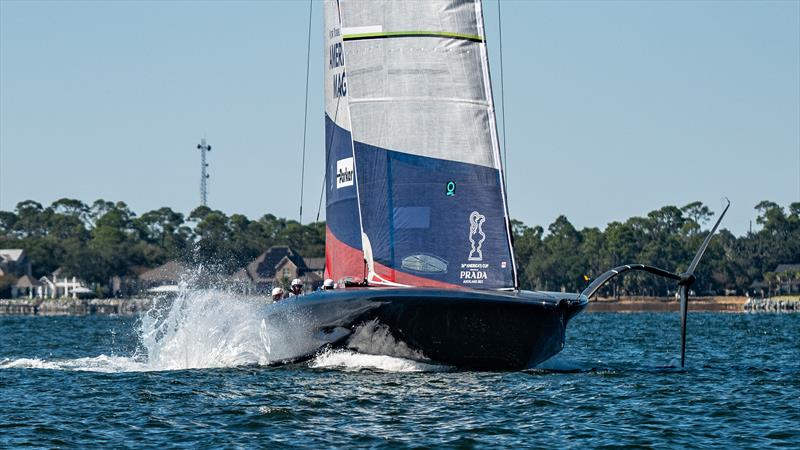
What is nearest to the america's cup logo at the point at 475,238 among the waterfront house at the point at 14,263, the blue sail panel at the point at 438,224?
the blue sail panel at the point at 438,224

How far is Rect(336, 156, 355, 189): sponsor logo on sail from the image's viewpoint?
1115 inches

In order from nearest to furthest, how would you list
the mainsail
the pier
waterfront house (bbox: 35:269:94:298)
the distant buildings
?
the mainsail, the distant buildings, the pier, waterfront house (bbox: 35:269:94:298)

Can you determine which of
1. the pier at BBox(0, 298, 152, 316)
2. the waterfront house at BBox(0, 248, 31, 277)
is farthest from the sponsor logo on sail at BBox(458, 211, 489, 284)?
the waterfront house at BBox(0, 248, 31, 277)

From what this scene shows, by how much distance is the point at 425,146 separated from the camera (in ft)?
82.7

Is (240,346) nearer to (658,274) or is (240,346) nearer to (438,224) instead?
(438,224)

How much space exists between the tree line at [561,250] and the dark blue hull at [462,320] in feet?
434

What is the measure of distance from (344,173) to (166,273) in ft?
446

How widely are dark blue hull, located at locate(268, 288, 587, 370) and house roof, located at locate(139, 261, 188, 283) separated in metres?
134

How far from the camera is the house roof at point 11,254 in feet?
566

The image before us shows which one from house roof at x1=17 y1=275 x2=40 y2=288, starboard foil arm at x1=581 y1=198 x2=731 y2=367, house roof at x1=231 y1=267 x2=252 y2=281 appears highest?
house roof at x1=231 y1=267 x2=252 y2=281

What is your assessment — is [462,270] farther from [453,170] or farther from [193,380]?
[193,380]

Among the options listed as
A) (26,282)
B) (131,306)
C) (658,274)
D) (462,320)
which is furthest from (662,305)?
(462,320)

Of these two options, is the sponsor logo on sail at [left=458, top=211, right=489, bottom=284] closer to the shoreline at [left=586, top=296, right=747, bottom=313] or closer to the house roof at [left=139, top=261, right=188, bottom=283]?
the shoreline at [left=586, top=296, right=747, bottom=313]

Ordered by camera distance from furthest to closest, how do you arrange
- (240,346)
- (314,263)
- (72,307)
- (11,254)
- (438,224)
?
1. (11,254)
2. (314,263)
3. (72,307)
4. (240,346)
5. (438,224)
